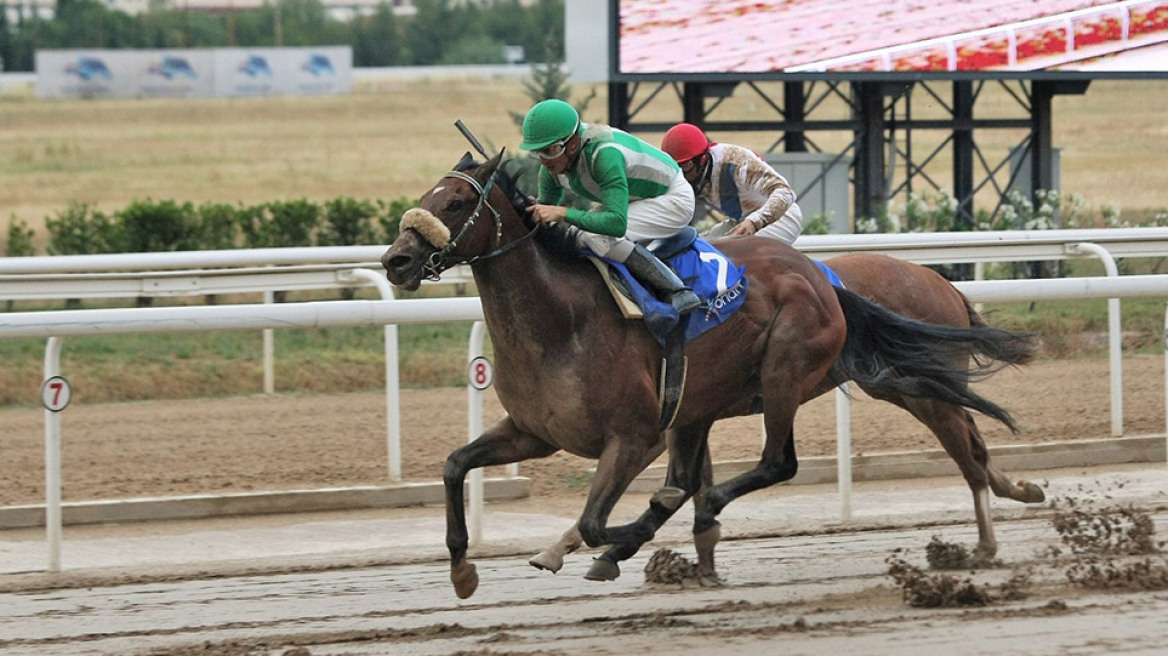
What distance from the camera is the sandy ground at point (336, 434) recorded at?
271 inches

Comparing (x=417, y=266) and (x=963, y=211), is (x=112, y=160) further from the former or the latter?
(x=417, y=266)

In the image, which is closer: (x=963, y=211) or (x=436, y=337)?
(x=436, y=337)

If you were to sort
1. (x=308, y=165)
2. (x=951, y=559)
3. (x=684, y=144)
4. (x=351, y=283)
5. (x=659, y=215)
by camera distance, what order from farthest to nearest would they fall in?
(x=308, y=165), (x=351, y=283), (x=684, y=144), (x=951, y=559), (x=659, y=215)

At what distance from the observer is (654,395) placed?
466 cm

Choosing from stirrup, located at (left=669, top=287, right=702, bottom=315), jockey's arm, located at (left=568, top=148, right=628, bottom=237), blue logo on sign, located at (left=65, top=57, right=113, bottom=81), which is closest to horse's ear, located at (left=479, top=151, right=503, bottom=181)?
jockey's arm, located at (left=568, top=148, right=628, bottom=237)

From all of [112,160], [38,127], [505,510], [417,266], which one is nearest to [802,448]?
[505,510]

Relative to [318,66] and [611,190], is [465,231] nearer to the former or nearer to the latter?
[611,190]

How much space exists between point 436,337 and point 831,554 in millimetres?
5734

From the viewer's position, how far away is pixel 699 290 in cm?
486

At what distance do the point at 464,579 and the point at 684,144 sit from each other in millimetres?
1779

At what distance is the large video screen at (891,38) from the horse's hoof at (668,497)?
8.08 meters

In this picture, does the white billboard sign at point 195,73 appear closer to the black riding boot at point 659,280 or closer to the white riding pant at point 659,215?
the white riding pant at point 659,215

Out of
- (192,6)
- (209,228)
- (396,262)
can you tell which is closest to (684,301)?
(396,262)

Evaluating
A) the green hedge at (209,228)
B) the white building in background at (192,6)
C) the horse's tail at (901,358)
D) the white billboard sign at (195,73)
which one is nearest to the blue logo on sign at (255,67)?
the white billboard sign at (195,73)
